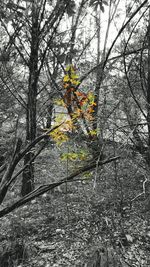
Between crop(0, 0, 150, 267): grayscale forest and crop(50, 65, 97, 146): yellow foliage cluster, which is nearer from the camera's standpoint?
crop(0, 0, 150, 267): grayscale forest

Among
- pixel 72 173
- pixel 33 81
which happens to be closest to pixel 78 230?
pixel 72 173

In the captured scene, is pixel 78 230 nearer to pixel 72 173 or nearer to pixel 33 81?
pixel 72 173

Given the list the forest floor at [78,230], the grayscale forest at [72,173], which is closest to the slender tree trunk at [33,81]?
the grayscale forest at [72,173]

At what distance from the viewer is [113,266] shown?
2570 millimetres

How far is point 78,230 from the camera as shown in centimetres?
470

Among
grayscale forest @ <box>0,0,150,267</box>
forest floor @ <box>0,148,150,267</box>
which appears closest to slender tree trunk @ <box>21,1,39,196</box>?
grayscale forest @ <box>0,0,150,267</box>

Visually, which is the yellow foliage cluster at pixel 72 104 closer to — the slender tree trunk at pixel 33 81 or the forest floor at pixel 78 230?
the slender tree trunk at pixel 33 81

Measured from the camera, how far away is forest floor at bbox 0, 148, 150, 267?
3.72 meters

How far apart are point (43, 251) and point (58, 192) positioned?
2614mm

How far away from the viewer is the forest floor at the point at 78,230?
3725mm

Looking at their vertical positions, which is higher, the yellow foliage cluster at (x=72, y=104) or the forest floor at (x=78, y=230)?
the yellow foliage cluster at (x=72, y=104)

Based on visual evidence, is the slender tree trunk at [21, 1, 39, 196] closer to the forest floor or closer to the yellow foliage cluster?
the yellow foliage cluster

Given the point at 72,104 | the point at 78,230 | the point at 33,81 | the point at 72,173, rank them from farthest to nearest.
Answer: the point at 33,81 < the point at 72,104 < the point at 78,230 < the point at 72,173

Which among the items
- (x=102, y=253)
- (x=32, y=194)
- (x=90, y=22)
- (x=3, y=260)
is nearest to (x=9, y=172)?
(x=32, y=194)
